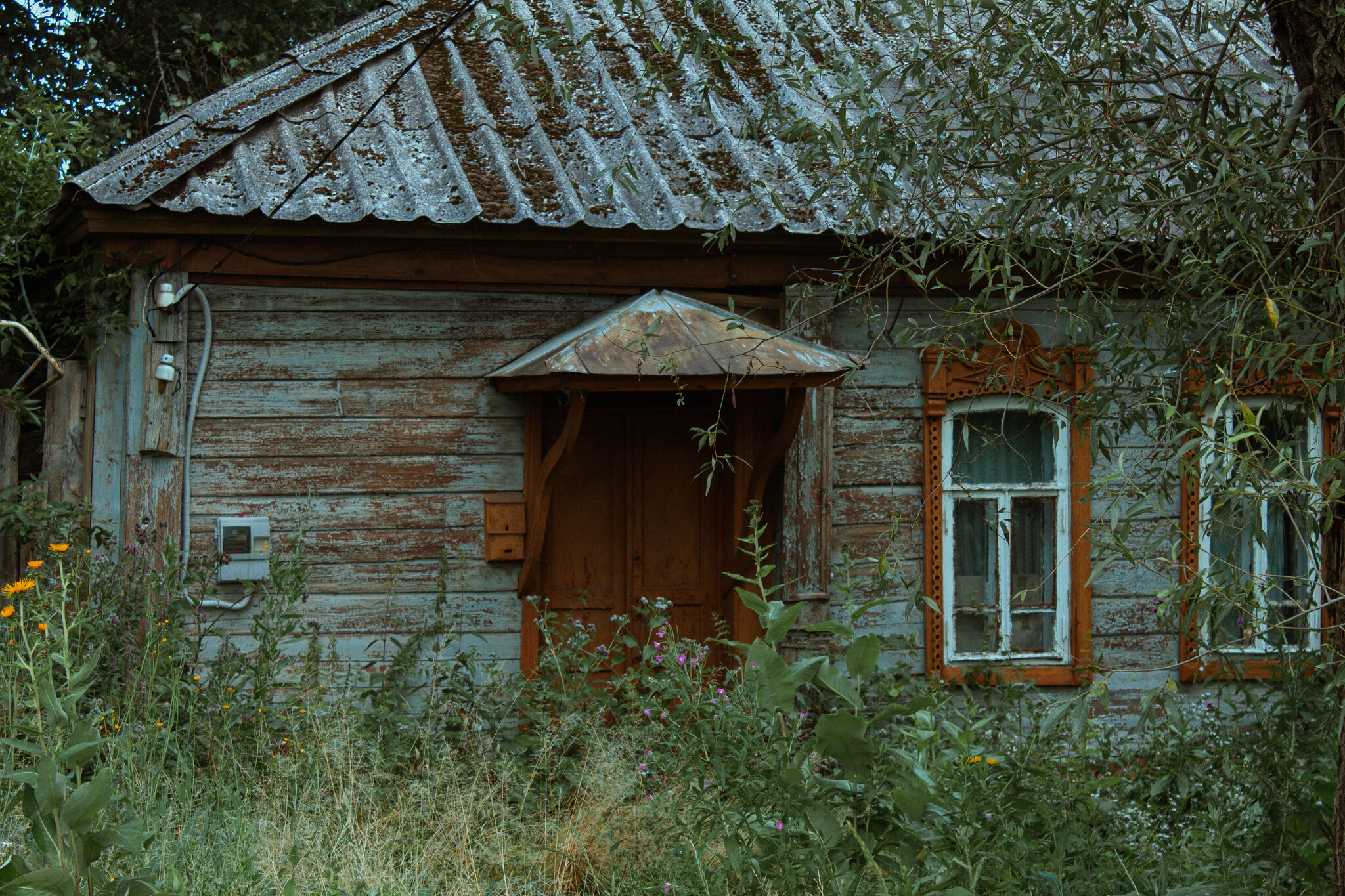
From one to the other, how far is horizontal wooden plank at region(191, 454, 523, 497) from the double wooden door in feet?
1.41

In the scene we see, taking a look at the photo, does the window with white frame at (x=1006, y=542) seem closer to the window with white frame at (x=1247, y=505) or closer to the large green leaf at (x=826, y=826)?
the window with white frame at (x=1247, y=505)

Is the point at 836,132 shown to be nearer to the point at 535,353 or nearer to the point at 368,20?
the point at 535,353

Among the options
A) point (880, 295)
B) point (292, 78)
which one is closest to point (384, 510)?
point (292, 78)

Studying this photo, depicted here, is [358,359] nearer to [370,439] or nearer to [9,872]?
[370,439]

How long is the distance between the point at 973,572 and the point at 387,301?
3.45m

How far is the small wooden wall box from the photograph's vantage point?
5.31m

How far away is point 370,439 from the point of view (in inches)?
207

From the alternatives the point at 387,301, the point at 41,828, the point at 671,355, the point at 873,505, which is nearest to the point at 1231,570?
the point at 41,828

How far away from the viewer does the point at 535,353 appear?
520 cm

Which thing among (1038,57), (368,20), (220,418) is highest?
(368,20)

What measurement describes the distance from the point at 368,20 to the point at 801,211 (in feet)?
9.93

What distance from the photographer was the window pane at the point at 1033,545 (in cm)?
597

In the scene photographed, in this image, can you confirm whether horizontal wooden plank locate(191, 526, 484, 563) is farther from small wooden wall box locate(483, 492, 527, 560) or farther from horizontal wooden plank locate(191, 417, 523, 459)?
horizontal wooden plank locate(191, 417, 523, 459)

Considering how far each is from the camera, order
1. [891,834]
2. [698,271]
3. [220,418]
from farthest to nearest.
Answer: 1. [698,271]
2. [220,418]
3. [891,834]
